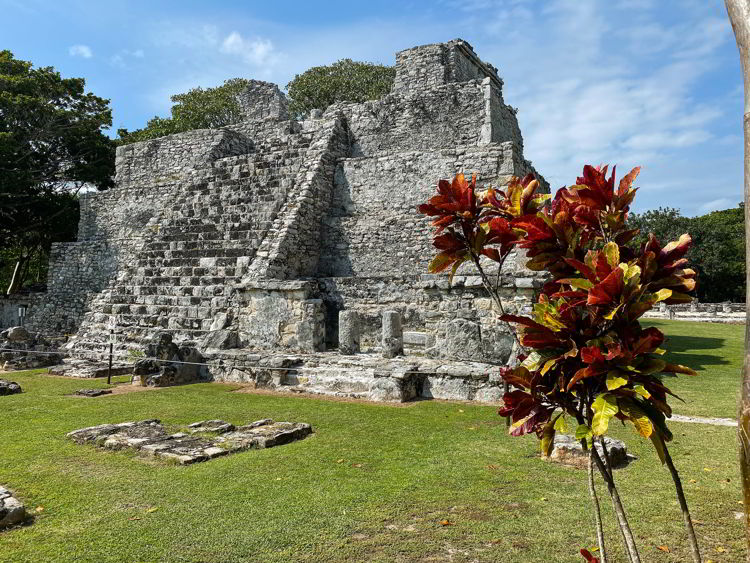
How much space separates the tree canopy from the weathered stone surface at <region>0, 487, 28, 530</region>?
38.2 meters

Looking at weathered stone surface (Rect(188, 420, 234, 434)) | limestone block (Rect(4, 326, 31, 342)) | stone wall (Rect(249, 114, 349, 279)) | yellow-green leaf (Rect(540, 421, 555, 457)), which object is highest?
stone wall (Rect(249, 114, 349, 279))

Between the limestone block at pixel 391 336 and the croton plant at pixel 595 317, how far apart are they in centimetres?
684

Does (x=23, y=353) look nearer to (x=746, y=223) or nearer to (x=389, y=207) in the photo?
(x=389, y=207)

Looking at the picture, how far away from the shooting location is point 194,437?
509cm

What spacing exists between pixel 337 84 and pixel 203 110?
28.7 ft

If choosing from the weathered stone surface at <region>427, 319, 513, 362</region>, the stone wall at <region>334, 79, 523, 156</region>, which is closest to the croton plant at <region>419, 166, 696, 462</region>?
the weathered stone surface at <region>427, 319, 513, 362</region>

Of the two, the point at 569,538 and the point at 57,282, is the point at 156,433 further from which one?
the point at 57,282

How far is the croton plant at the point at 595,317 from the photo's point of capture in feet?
4.88

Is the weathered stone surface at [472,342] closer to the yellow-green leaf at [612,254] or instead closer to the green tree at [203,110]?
the yellow-green leaf at [612,254]

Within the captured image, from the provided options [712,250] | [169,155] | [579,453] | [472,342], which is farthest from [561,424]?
[712,250]

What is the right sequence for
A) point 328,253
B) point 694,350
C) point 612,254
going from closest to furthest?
point 612,254
point 328,253
point 694,350

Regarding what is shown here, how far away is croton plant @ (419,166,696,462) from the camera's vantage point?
1.49m

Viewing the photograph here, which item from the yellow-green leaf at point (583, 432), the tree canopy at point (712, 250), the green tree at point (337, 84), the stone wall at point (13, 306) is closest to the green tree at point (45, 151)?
the stone wall at point (13, 306)

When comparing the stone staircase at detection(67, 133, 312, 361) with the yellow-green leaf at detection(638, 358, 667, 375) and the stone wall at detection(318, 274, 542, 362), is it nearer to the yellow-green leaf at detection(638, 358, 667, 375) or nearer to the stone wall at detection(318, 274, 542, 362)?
the stone wall at detection(318, 274, 542, 362)
